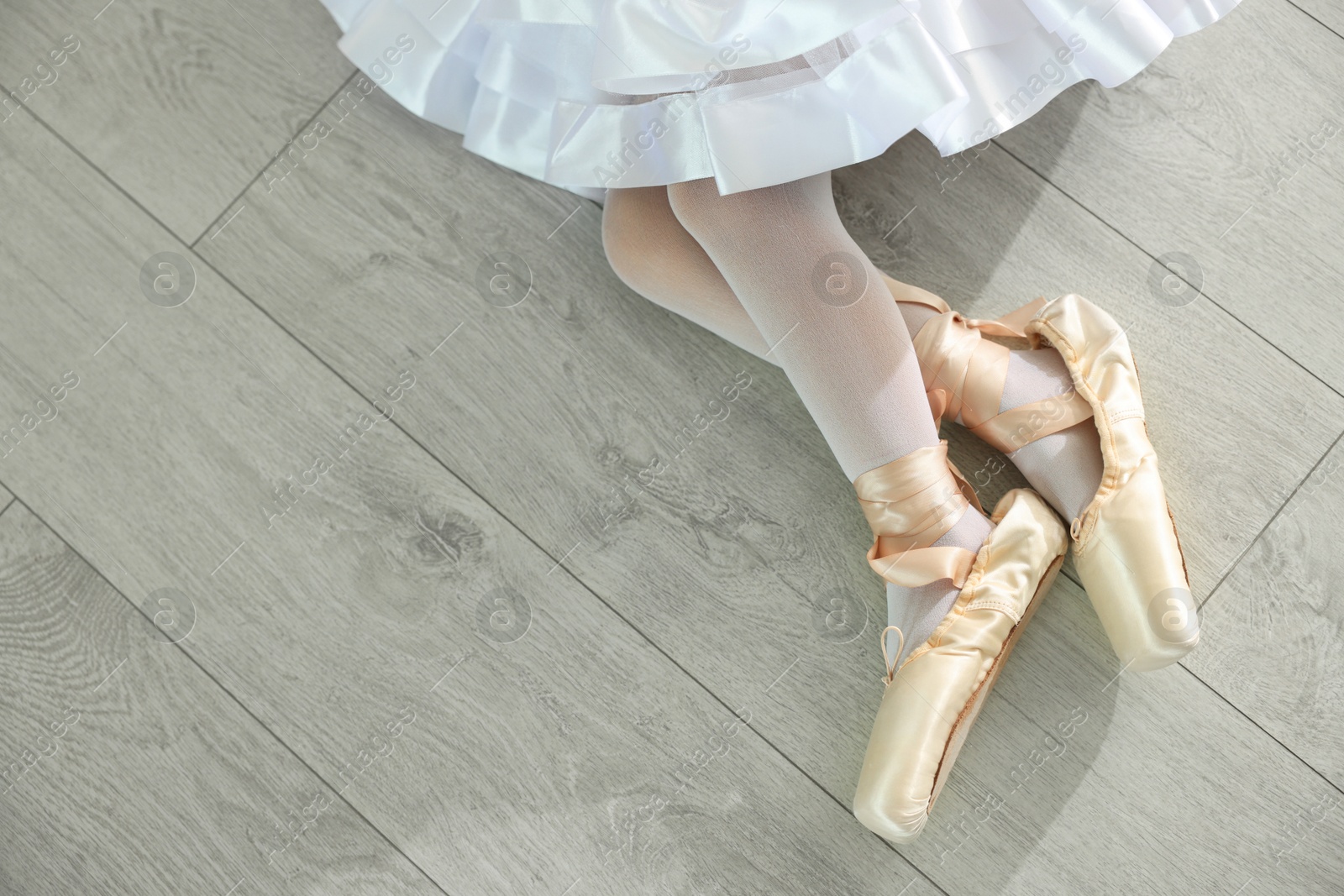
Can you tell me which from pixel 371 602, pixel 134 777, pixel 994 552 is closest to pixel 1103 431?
pixel 994 552

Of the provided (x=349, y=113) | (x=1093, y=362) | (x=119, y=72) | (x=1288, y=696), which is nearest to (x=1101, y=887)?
(x=1288, y=696)

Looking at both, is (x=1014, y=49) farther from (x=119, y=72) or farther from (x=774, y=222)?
(x=119, y=72)

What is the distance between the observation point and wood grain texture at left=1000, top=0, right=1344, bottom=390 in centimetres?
77

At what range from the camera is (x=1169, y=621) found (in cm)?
66

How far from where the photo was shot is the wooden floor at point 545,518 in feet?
2.42

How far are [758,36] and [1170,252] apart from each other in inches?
17.0

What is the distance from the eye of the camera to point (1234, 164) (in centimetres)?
78

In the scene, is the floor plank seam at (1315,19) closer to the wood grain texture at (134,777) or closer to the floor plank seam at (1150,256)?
the floor plank seam at (1150,256)

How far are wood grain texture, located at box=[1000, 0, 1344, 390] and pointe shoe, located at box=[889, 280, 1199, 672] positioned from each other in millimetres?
115

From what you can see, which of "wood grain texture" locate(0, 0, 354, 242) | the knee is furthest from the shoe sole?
"wood grain texture" locate(0, 0, 354, 242)

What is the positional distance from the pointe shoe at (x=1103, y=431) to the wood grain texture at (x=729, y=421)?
7 centimetres

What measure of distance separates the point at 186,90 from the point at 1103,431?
2.71 feet

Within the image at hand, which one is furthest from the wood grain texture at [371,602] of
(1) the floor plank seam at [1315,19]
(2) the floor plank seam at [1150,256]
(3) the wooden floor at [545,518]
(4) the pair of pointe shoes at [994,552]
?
(1) the floor plank seam at [1315,19]

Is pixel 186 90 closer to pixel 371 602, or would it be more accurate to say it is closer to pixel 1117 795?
pixel 371 602
